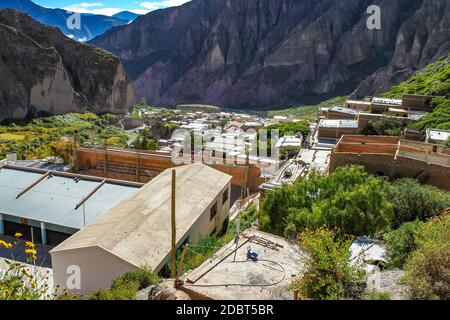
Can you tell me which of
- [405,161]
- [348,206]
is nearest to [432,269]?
[348,206]

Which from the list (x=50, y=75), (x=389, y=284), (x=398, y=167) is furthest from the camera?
(x=50, y=75)

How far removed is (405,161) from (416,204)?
16.6 feet

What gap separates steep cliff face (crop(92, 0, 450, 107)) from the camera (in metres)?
101

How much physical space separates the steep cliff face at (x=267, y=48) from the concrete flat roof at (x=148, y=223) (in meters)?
77.7

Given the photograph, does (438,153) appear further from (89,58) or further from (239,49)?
(239,49)

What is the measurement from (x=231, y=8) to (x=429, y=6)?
67103 millimetres

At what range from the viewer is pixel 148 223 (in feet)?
40.7

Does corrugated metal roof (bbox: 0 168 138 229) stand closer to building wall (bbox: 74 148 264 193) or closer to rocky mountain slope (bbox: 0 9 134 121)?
building wall (bbox: 74 148 264 193)

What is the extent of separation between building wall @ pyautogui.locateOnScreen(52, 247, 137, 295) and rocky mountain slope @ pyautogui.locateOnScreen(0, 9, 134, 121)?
55.7 metres

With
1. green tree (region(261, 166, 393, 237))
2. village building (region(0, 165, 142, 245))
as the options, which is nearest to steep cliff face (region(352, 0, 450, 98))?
village building (region(0, 165, 142, 245))

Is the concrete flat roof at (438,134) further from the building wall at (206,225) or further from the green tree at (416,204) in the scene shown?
the building wall at (206,225)

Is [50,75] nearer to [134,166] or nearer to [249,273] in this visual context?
[134,166]

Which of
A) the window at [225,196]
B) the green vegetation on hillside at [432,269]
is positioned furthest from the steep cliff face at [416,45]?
the green vegetation on hillside at [432,269]

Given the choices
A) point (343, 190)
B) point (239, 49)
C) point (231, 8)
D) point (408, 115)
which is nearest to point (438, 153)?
point (343, 190)
